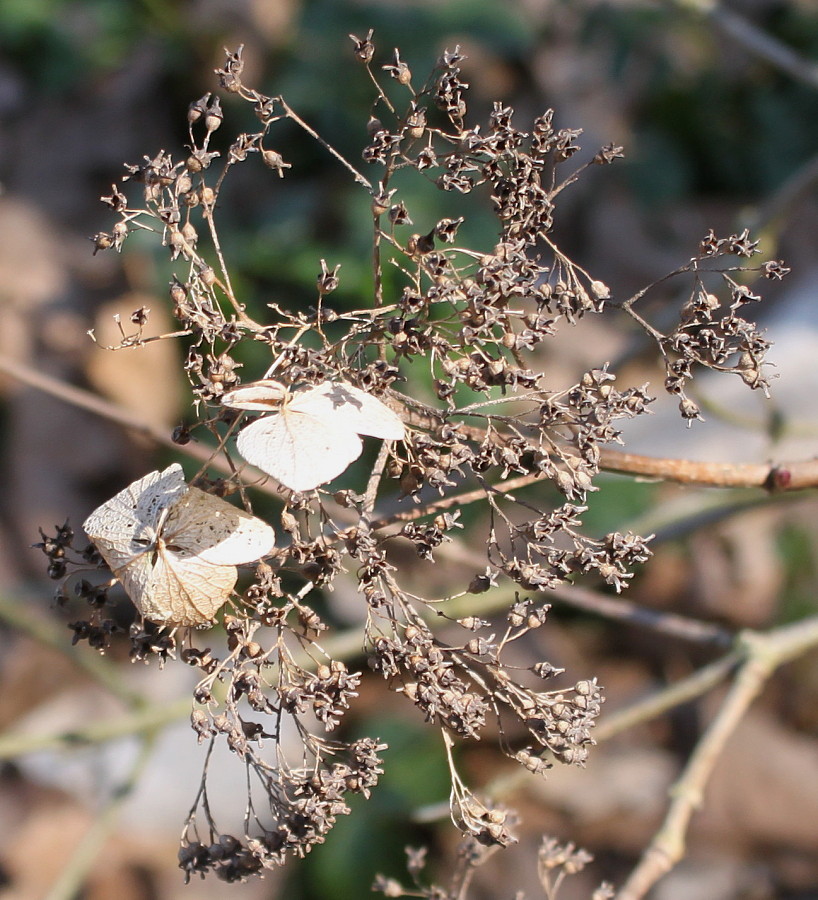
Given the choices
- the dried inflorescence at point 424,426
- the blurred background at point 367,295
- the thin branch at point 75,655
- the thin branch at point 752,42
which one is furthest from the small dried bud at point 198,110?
the thin branch at point 752,42

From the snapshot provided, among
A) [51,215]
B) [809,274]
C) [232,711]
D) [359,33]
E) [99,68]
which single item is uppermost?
[99,68]

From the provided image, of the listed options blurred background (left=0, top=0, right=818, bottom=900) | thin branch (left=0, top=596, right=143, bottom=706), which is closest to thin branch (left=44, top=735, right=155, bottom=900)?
thin branch (left=0, top=596, right=143, bottom=706)

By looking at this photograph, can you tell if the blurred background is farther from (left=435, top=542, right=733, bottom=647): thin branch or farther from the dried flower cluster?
the dried flower cluster

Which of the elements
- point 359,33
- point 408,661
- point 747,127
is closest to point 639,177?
point 747,127

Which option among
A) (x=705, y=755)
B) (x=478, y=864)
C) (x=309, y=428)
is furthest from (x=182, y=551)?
(x=705, y=755)

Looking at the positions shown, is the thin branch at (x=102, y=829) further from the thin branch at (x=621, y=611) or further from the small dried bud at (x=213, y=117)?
the small dried bud at (x=213, y=117)

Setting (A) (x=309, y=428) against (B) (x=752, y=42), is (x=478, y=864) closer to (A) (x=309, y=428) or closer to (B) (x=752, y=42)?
(A) (x=309, y=428)

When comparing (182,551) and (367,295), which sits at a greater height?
(367,295)

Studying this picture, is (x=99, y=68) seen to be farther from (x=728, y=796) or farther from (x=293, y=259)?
(x=728, y=796)
